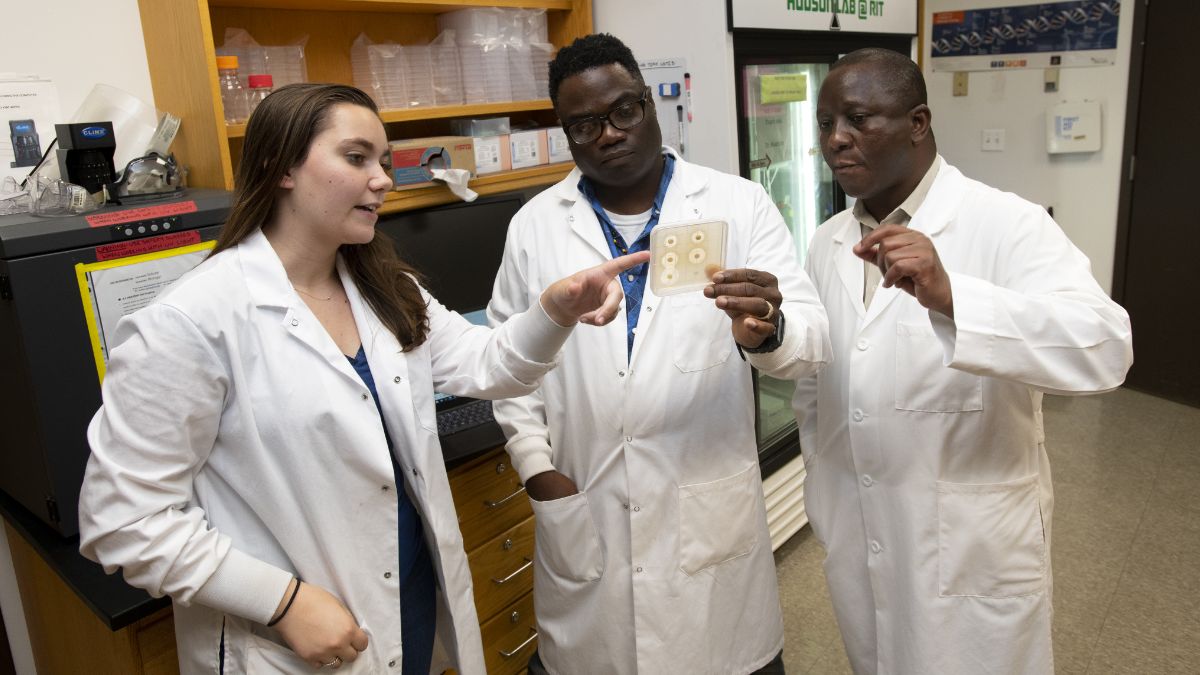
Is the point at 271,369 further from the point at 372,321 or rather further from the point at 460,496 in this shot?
the point at 460,496

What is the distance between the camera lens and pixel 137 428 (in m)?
1.15

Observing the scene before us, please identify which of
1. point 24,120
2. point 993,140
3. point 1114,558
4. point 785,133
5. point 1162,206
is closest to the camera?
point 24,120

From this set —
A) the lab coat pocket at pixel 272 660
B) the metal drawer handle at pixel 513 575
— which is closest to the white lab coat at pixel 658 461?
the metal drawer handle at pixel 513 575

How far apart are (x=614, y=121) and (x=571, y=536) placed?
83 cm

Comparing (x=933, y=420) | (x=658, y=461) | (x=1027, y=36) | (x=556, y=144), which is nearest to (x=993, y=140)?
(x=1027, y=36)

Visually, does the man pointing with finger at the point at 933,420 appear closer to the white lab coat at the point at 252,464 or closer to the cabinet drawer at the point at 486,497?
the white lab coat at the point at 252,464

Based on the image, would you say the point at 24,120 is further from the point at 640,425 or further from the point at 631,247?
the point at 640,425

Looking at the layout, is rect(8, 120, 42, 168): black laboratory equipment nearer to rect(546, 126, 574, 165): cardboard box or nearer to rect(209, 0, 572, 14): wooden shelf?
rect(209, 0, 572, 14): wooden shelf

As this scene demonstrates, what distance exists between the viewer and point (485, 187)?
2.47m

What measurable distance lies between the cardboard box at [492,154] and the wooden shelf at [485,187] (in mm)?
20

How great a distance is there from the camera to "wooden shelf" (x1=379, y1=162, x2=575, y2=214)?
7.38ft

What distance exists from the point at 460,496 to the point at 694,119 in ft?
4.55

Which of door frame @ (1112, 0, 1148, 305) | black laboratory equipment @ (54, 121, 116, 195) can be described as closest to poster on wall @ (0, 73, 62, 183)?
black laboratory equipment @ (54, 121, 116, 195)

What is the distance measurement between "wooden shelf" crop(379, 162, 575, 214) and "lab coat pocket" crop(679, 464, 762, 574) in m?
1.08
